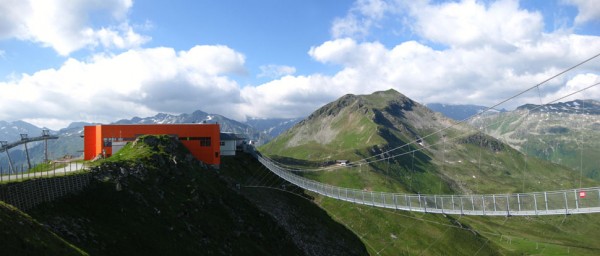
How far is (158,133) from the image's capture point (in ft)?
241

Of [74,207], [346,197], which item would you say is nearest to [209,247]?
[74,207]

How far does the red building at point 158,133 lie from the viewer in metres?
71.6

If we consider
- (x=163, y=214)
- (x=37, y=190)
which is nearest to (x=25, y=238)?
(x=37, y=190)

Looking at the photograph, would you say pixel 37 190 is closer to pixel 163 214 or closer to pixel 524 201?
pixel 163 214

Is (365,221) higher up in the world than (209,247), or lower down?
lower down

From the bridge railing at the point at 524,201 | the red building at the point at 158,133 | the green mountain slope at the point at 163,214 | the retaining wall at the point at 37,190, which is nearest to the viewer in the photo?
the retaining wall at the point at 37,190

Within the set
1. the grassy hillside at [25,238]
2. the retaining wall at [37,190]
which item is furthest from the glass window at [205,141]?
the grassy hillside at [25,238]

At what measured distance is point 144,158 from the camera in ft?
180

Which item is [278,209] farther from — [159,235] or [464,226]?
[464,226]

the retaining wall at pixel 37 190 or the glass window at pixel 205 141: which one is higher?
the glass window at pixel 205 141

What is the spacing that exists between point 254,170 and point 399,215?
2816 inches

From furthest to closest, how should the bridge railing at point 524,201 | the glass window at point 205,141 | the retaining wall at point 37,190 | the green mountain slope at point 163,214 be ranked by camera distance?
the glass window at point 205,141
the bridge railing at point 524,201
the green mountain slope at point 163,214
the retaining wall at point 37,190

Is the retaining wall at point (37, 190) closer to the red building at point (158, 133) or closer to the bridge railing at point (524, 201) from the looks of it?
the red building at point (158, 133)

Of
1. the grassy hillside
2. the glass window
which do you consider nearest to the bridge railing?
the glass window
